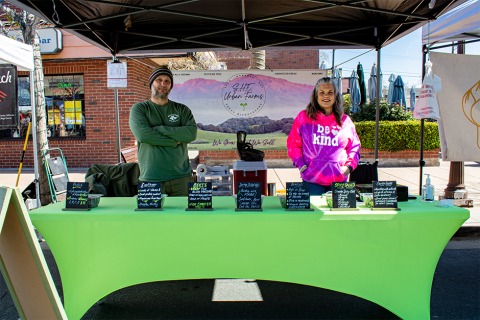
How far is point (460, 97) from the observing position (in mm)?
4426

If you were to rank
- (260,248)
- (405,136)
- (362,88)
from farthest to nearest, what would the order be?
(362,88) < (405,136) < (260,248)

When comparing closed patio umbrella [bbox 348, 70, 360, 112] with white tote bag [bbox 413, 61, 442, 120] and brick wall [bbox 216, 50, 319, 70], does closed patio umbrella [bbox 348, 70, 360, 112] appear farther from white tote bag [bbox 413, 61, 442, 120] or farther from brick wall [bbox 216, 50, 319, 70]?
brick wall [bbox 216, 50, 319, 70]

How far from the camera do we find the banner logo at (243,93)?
5535 millimetres

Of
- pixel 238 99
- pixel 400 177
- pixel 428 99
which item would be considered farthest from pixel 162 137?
pixel 400 177

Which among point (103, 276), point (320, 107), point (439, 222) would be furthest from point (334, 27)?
point (103, 276)

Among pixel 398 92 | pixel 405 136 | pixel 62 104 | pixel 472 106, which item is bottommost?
pixel 405 136

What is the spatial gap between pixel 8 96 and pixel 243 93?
3525mm

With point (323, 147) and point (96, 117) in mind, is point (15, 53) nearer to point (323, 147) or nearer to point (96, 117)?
point (323, 147)

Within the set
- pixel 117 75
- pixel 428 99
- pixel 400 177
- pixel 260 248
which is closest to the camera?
pixel 260 248

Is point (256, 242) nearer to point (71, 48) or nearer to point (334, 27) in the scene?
point (334, 27)

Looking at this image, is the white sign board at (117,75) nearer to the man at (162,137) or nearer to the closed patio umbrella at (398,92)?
the man at (162,137)

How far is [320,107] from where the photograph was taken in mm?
2877

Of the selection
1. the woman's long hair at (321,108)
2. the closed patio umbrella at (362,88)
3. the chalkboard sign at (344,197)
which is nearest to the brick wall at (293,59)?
the closed patio umbrella at (362,88)

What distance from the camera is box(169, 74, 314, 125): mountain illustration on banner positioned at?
5.53m
